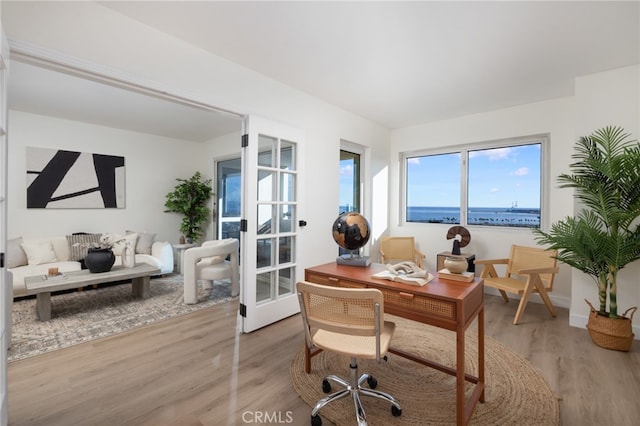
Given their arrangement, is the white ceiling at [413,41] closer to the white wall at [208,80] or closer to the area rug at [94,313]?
the white wall at [208,80]

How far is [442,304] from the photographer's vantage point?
153cm

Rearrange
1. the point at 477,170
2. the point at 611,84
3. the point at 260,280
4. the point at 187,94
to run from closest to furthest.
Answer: the point at 187,94
the point at 611,84
the point at 260,280
the point at 477,170

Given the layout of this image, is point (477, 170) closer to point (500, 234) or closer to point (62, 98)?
point (500, 234)

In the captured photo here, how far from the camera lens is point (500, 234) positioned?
411 cm

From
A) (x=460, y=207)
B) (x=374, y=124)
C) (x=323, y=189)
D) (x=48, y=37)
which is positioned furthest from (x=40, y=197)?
(x=460, y=207)

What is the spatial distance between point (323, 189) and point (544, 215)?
9.58 ft

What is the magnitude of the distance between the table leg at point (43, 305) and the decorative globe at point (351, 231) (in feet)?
10.8

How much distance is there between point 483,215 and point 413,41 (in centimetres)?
289

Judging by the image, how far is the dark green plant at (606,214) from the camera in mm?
2512

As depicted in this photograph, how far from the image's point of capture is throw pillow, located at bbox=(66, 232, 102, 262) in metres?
4.48

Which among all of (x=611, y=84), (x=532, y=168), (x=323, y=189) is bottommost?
(x=323, y=189)

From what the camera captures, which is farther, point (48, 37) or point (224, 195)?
point (224, 195)

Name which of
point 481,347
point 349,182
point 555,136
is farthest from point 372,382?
point 555,136

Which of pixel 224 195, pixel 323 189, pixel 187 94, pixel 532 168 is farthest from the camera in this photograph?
pixel 224 195
